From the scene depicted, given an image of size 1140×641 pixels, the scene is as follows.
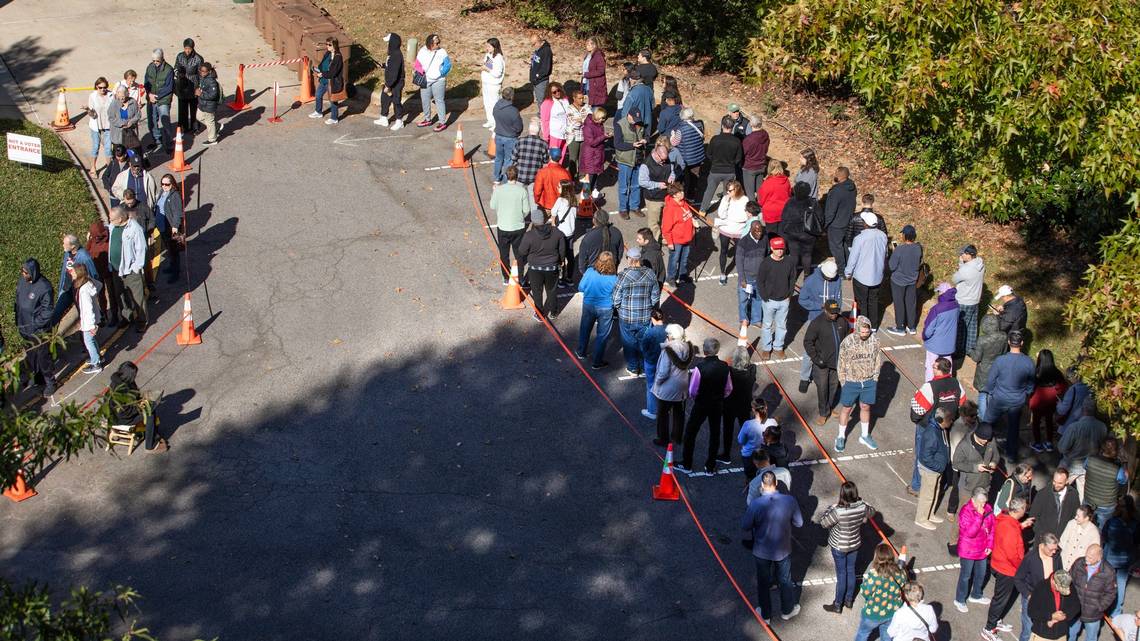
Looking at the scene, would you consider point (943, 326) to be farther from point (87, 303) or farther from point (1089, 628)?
point (87, 303)

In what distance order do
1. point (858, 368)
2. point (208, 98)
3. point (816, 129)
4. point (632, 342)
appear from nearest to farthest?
1. point (858, 368)
2. point (632, 342)
3. point (208, 98)
4. point (816, 129)

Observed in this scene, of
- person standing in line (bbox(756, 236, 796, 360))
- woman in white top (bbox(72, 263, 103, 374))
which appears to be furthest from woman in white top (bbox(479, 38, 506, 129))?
woman in white top (bbox(72, 263, 103, 374))

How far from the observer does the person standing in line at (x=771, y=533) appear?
432 inches

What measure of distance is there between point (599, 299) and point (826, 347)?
2.70m

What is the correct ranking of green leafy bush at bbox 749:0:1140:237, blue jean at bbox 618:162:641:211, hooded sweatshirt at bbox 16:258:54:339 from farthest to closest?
blue jean at bbox 618:162:641:211, hooded sweatshirt at bbox 16:258:54:339, green leafy bush at bbox 749:0:1140:237

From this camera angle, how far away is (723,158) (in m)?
18.1

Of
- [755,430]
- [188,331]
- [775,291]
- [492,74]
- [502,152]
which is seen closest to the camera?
[755,430]

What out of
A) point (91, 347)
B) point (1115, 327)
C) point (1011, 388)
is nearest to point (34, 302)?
point (91, 347)

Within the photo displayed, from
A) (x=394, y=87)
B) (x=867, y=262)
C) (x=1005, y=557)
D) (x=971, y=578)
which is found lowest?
(x=971, y=578)

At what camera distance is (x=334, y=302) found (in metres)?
16.1

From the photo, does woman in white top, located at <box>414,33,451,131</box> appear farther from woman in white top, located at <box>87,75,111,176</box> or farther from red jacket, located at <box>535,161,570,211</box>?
woman in white top, located at <box>87,75,111,176</box>

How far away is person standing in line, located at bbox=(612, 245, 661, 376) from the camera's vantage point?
14125mm

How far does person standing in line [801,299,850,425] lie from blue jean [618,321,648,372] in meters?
1.94

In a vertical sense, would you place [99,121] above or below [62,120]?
above
